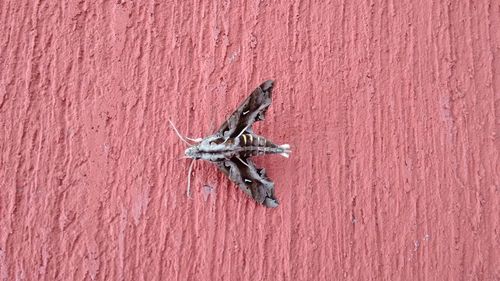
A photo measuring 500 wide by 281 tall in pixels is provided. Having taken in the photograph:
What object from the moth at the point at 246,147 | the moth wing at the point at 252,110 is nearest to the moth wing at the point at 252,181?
the moth at the point at 246,147

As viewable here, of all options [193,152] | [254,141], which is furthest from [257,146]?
[193,152]

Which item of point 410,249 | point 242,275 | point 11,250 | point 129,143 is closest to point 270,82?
point 129,143

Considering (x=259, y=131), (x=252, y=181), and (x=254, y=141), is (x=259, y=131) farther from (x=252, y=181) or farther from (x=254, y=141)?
(x=252, y=181)

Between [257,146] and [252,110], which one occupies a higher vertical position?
[252,110]

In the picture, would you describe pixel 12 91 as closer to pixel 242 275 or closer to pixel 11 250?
pixel 11 250

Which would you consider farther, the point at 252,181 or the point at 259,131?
the point at 259,131

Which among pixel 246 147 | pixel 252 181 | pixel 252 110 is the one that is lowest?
pixel 252 181

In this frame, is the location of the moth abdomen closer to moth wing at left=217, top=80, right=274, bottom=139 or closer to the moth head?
moth wing at left=217, top=80, right=274, bottom=139
